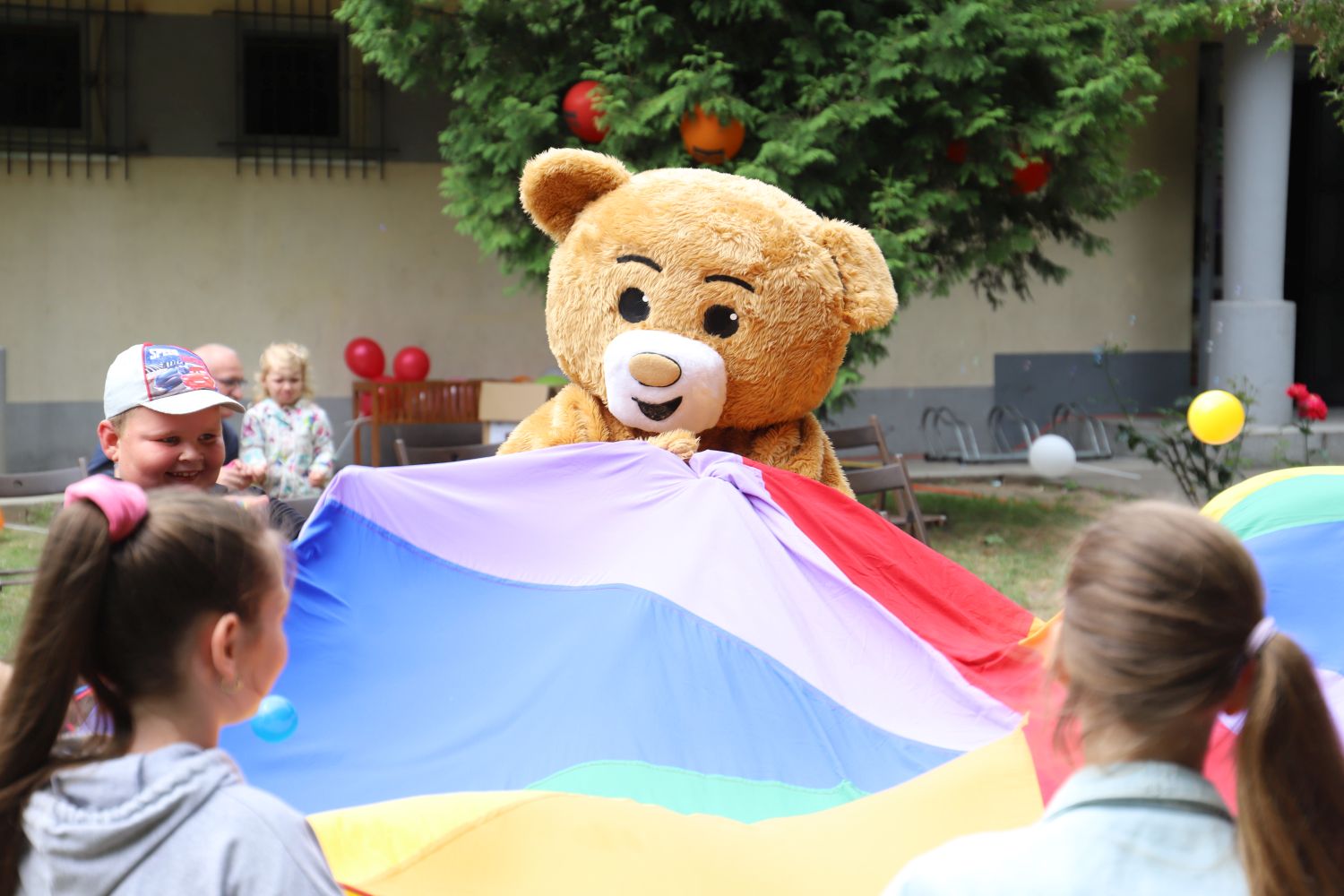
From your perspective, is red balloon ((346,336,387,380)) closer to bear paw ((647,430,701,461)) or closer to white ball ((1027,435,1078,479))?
white ball ((1027,435,1078,479))

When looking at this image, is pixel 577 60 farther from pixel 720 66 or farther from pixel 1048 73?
pixel 1048 73

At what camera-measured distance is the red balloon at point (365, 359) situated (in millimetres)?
10469

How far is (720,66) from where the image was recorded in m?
7.14

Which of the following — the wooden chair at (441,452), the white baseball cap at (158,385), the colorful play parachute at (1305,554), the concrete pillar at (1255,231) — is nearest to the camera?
the white baseball cap at (158,385)

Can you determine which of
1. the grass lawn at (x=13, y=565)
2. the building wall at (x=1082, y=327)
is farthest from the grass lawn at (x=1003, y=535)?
the building wall at (x=1082, y=327)

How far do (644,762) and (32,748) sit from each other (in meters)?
1.98

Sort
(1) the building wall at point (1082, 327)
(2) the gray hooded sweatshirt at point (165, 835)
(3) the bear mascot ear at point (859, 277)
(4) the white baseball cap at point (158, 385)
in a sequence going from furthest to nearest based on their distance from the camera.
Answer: (1) the building wall at point (1082, 327) < (3) the bear mascot ear at point (859, 277) < (4) the white baseball cap at point (158, 385) < (2) the gray hooded sweatshirt at point (165, 835)

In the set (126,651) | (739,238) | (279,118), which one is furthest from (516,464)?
(279,118)

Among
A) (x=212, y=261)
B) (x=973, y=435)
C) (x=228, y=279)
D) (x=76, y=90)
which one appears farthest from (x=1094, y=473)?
(x=76, y=90)

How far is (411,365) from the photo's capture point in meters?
10.6

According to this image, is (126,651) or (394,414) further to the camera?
(394,414)

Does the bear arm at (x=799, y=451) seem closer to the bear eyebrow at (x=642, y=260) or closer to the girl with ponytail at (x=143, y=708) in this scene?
the bear eyebrow at (x=642, y=260)

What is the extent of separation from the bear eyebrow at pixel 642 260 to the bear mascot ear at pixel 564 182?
37 centimetres

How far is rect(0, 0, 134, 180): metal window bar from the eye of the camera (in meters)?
10.1
